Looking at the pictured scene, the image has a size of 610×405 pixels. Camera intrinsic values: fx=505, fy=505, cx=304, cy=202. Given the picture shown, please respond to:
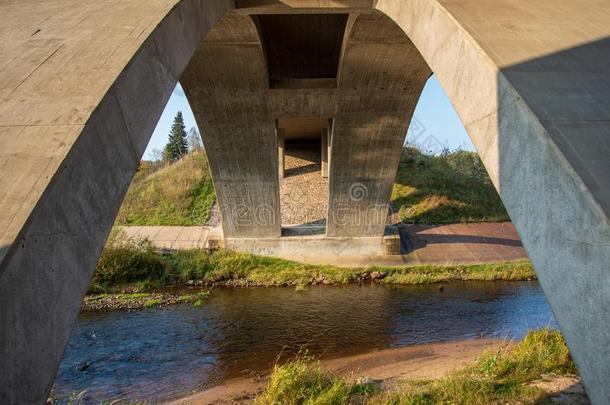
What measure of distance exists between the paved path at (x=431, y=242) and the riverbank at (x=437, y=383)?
10.9m

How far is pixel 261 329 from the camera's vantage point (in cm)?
1430

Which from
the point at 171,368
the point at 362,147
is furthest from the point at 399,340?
the point at 362,147

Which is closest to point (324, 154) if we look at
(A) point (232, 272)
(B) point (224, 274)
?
(A) point (232, 272)

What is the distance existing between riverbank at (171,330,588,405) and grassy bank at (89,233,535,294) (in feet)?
28.4

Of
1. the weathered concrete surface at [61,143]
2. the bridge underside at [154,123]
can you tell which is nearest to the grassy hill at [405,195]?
the bridge underside at [154,123]

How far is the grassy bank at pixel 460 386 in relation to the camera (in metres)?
6.95

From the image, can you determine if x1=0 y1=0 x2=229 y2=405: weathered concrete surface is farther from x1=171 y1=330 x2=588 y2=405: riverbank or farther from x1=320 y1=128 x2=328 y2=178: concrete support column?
x1=320 y1=128 x2=328 y2=178: concrete support column

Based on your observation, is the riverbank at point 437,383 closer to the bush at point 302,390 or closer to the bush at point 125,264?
the bush at point 302,390

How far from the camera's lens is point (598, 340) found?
3.29 meters

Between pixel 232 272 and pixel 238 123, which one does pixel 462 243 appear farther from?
pixel 238 123

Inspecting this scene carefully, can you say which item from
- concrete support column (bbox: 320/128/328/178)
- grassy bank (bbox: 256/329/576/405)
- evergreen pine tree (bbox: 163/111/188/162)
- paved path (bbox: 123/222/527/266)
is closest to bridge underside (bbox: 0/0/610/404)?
grassy bank (bbox: 256/329/576/405)

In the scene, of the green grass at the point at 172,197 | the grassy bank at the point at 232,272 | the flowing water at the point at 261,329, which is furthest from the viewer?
the green grass at the point at 172,197

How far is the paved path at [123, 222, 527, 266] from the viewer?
71.6 feet

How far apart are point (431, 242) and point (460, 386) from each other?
16.4 meters
